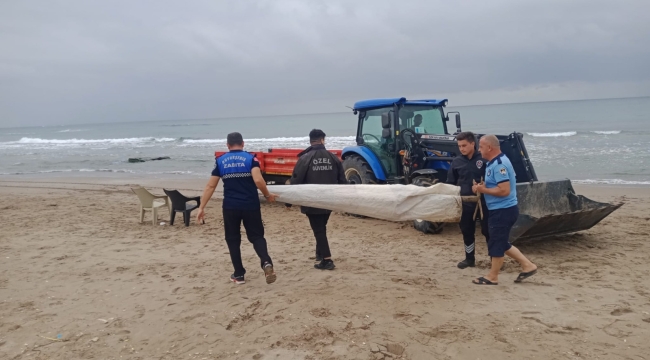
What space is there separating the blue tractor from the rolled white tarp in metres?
1.40

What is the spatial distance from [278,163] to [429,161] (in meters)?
4.02

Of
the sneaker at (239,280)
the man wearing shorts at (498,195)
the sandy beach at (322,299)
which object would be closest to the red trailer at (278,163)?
the sandy beach at (322,299)

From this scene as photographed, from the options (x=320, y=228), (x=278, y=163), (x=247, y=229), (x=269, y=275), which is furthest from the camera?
(x=278, y=163)

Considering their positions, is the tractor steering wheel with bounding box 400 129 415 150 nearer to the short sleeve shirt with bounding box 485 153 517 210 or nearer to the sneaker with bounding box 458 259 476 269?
the sneaker with bounding box 458 259 476 269

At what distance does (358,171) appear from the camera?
923 centimetres

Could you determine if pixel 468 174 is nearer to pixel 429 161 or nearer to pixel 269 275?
pixel 269 275

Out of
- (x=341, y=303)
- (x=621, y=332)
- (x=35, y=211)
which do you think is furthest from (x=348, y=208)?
(x=35, y=211)

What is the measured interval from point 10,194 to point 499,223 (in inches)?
556

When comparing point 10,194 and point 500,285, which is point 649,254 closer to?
point 500,285

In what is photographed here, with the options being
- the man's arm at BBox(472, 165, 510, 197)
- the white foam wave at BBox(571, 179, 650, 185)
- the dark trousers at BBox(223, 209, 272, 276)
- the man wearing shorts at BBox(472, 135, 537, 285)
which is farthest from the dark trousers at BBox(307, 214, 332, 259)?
the white foam wave at BBox(571, 179, 650, 185)

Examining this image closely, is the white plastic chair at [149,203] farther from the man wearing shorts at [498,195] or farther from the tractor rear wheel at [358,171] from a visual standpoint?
the man wearing shorts at [498,195]

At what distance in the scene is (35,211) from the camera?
34.8 ft

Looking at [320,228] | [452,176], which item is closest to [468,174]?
[452,176]

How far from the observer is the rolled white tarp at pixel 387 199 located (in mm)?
5215
